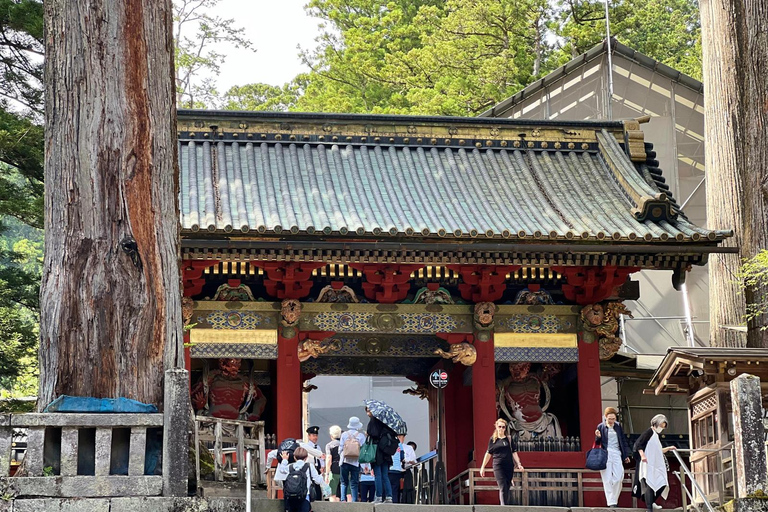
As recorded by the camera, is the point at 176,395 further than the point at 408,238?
No

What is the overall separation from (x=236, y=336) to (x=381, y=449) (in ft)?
14.0

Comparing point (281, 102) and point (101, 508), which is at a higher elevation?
point (281, 102)

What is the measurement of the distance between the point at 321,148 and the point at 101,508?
1182 cm

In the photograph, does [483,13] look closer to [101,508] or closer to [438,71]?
[438,71]

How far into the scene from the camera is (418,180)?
20281mm

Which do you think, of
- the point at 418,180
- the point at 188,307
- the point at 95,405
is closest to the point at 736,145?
the point at 418,180

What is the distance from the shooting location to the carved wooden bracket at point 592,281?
18547 mm

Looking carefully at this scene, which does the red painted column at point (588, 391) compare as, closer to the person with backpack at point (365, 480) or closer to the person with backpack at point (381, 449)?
the person with backpack at point (365, 480)

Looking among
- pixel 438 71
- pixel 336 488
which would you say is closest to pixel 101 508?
pixel 336 488

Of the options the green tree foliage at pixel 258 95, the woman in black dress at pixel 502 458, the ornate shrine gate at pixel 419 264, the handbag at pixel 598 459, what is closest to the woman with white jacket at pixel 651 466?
the handbag at pixel 598 459

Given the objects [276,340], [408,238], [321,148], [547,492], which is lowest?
[547,492]

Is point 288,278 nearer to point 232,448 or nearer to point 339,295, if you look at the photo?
point 339,295

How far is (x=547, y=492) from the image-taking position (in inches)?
657

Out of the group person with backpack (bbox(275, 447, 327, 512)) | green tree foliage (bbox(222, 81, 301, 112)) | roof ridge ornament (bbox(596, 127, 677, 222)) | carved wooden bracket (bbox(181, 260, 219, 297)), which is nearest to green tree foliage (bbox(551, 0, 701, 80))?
green tree foliage (bbox(222, 81, 301, 112))
